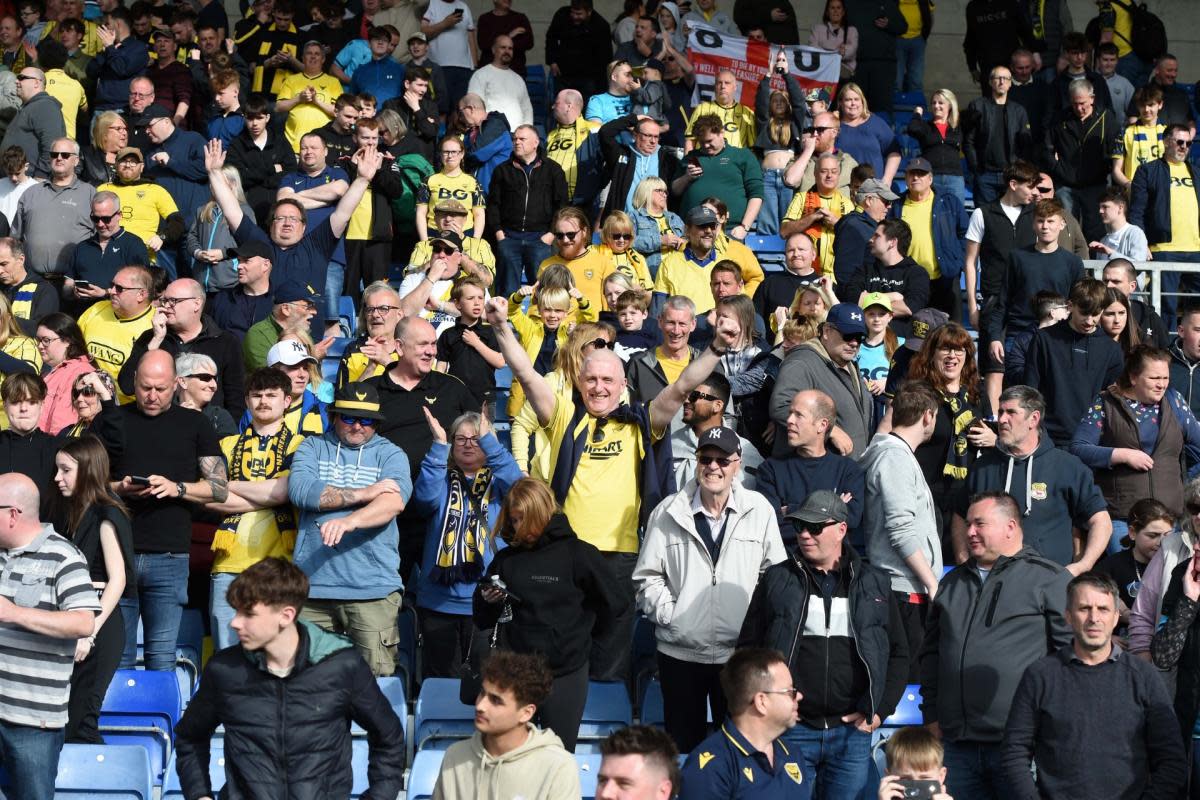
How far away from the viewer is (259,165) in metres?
12.1

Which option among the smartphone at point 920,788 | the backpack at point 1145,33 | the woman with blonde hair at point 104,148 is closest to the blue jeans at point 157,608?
the smartphone at point 920,788

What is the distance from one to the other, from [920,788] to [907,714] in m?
1.95

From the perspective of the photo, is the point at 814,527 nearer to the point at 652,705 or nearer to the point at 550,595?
the point at 550,595

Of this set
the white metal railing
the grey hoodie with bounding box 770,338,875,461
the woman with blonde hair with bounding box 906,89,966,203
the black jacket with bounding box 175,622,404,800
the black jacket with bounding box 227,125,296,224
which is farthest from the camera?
the woman with blonde hair with bounding box 906,89,966,203

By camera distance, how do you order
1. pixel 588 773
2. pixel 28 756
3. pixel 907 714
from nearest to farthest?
pixel 28 756, pixel 588 773, pixel 907 714

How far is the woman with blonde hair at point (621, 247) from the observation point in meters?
10.8

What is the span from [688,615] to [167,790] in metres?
2.04

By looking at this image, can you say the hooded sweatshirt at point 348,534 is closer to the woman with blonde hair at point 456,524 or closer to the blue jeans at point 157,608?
the woman with blonde hair at point 456,524

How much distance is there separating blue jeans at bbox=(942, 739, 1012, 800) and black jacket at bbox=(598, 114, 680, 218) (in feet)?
20.9

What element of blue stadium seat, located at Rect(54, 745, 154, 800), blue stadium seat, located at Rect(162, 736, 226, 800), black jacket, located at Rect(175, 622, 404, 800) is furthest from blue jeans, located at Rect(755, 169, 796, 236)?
black jacket, located at Rect(175, 622, 404, 800)

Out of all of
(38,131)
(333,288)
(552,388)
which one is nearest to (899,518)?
(552,388)

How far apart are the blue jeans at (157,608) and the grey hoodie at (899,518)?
2922 millimetres

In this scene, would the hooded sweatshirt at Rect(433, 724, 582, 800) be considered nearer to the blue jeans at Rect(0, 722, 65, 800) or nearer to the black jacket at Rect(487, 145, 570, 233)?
the blue jeans at Rect(0, 722, 65, 800)

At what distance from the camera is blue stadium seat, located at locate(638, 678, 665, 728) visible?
7.32 metres
